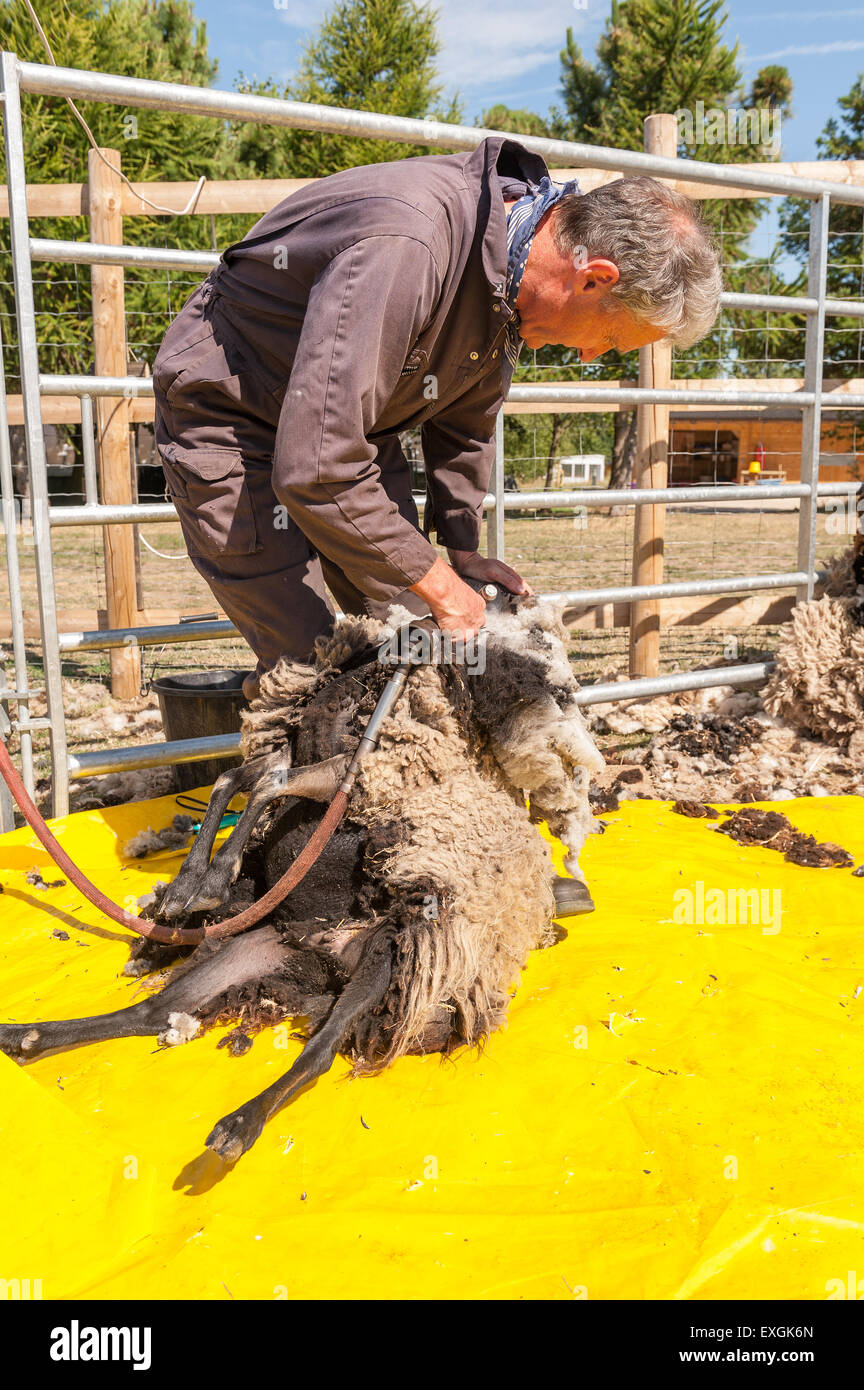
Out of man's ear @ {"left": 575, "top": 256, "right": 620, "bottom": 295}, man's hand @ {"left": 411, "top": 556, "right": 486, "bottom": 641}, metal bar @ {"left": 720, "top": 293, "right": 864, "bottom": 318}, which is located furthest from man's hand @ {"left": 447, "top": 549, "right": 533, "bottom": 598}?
metal bar @ {"left": 720, "top": 293, "right": 864, "bottom": 318}

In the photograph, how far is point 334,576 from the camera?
8.51ft

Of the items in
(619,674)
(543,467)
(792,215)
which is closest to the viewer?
(619,674)

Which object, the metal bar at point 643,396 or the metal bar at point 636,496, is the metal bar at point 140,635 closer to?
the metal bar at point 636,496

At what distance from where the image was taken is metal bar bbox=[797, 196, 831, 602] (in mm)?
4512

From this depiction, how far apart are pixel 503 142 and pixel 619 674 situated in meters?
3.57

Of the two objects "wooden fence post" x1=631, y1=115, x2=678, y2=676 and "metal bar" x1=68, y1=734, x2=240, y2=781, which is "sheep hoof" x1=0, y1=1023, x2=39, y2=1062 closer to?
"metal bar" x1=68, y1=734, x2=240, y2=781

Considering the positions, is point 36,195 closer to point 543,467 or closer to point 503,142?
point 503,142

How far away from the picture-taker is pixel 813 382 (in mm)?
4613

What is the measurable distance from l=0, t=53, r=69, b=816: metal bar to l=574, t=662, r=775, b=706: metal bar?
1.84m

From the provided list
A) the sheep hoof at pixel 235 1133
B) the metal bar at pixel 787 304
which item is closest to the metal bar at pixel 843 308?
the metal bar at pixel 787 304

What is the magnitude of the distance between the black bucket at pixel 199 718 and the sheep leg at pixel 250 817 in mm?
1369

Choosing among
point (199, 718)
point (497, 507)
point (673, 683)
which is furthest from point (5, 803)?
point (673, 683)

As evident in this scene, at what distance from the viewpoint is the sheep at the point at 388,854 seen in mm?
1999
